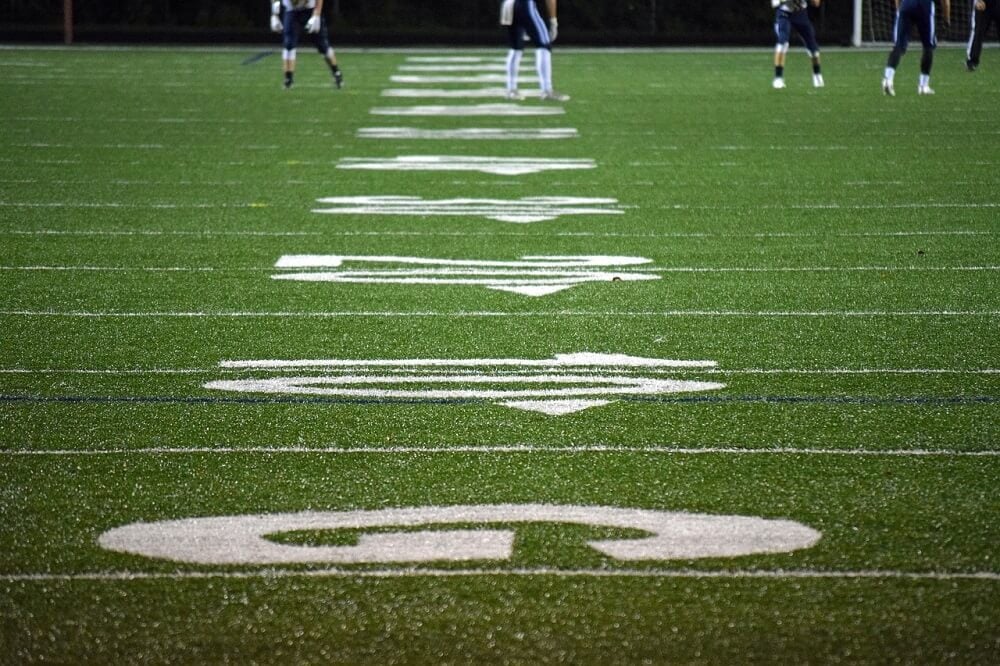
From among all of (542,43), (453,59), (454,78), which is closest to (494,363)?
(542,43)

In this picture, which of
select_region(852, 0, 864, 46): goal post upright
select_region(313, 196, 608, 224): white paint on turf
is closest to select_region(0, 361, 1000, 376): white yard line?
select_region(313, 196, 608, 224): white paint on turf

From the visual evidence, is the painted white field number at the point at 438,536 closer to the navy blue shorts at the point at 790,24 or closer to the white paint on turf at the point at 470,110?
the white paint on turf at the point at 470,110

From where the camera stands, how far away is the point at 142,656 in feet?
10.4

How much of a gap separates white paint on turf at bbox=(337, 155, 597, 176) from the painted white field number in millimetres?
7964

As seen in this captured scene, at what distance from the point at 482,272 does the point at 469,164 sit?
4903 mm

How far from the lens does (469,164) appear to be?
12547mm

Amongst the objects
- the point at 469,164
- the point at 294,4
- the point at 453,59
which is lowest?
the point at 453,59

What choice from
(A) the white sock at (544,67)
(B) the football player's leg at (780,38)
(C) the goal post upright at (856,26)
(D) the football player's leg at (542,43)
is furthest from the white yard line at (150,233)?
(C) the goal post upright at (856,26)

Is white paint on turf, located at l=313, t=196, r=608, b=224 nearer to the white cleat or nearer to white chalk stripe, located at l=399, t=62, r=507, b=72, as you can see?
the white cleat

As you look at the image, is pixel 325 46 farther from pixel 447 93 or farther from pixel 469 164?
pixel 469 164

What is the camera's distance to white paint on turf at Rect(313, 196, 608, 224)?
31.9 ft

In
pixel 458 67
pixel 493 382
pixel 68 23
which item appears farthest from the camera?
pixel 68 23

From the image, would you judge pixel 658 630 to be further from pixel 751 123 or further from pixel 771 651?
pixel 751 123

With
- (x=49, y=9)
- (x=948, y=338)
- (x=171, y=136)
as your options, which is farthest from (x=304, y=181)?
(x=49, y=9)
